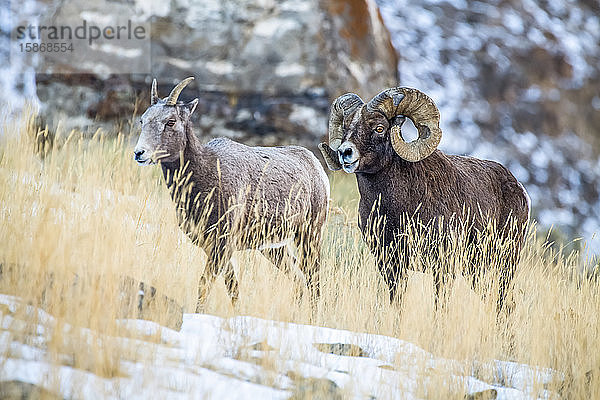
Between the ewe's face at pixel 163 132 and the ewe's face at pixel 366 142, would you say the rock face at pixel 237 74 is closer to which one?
the ewe's face at pixel 366 142

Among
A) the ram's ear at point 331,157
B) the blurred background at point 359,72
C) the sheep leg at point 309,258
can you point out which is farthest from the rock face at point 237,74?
the ram's ear at point 331,157

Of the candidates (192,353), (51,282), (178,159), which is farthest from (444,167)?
(51,282)

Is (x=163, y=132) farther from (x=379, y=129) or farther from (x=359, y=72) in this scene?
(x=359, y=72)

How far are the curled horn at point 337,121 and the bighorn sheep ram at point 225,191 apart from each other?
39 cm

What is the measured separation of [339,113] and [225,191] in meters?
1.15

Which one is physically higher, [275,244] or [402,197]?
[402,197]

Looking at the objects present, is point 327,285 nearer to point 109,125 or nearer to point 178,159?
point 178,159

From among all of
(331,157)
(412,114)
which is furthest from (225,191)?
(412,114)

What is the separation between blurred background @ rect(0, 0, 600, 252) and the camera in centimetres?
1015

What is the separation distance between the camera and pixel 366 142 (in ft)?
17.7

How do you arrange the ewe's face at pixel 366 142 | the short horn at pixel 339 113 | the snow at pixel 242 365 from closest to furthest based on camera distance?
the snow at pixel 242 365 < the ewe's face at pixel 366 142 < the short horn at pixel 339 113

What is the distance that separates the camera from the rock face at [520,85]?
11.8m

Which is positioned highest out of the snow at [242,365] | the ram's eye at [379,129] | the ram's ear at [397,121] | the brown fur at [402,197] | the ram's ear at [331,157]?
the ram's ear at [397,121]

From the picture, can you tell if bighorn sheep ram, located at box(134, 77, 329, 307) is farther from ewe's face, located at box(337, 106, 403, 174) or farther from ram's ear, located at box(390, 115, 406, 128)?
ram's ear, located at box(390, 115, 406, 128)
